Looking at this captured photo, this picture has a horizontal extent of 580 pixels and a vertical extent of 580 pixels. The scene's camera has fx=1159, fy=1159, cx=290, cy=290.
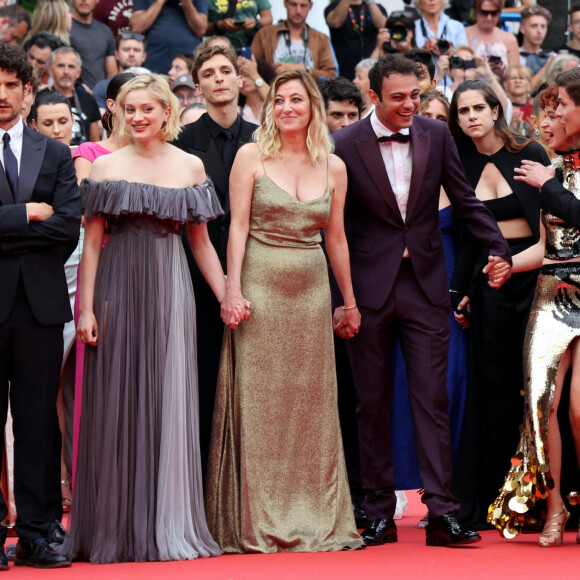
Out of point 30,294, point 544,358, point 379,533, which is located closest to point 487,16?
point 544,358

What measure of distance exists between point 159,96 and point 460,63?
18.9 feet

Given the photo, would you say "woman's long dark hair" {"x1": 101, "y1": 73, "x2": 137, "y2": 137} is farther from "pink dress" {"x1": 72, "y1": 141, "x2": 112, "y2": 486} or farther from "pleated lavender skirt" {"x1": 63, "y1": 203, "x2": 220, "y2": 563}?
"pleated lavender skirt" {"x1": 63, "y1": 203, "x2": 220, "y2": 563}

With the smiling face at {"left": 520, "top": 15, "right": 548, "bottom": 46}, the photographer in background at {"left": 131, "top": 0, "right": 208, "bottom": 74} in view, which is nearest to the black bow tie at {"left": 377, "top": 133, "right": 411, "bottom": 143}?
the photographer in background at {"left": 131, "top": 0, "right": 208, "bottom": 74}

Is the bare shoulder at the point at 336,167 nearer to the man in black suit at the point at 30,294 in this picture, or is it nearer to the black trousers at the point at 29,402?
the man in black suit at the point at 30,294

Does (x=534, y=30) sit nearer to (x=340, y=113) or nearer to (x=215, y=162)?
(x=340, y=113)

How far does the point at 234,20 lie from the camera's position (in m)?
10.8

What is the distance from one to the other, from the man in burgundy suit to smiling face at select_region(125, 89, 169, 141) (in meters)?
0.92

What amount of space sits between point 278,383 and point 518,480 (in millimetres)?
1201

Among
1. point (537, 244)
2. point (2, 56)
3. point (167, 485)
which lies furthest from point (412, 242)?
point (2, 56)

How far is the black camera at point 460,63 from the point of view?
10.4 metres

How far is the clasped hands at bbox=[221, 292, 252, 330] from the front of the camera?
17.0ft

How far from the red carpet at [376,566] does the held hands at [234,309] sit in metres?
1.04

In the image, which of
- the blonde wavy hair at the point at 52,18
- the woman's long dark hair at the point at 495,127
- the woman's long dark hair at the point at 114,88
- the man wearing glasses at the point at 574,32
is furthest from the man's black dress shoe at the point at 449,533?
the man wearing glasses at the point at 574,32

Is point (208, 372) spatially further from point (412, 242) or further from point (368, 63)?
point (368, 63)
